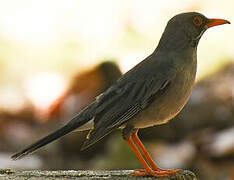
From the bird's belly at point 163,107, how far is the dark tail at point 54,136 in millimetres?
422

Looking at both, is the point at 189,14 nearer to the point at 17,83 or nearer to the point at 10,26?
the point at 17,83

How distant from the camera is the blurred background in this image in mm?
9906

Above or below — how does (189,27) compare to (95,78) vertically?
above

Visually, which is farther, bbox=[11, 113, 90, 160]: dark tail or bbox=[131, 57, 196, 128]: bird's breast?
bbox=[131, 57, 196, 128]: bird's breast

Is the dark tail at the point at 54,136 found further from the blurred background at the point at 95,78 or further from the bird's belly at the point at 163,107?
the blurred background at the point at 95,78

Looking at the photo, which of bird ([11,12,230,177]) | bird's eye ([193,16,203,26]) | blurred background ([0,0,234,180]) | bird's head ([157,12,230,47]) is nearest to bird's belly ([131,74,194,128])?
bird ([11,12,230,177])

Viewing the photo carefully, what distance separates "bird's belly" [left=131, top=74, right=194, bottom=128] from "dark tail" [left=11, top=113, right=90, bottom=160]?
1.38 feet

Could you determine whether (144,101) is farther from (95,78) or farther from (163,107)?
(95,78)

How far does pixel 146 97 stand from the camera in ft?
20.4

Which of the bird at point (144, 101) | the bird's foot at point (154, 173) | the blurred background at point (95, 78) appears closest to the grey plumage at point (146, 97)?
the bird at point (144, 101)

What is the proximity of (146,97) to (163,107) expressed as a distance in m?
0.16

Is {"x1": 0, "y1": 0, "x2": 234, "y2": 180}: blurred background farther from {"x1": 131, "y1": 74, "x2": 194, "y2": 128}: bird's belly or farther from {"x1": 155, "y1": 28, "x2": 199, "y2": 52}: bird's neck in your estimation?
{"x1": 131, "y1": 74, "x2": 194, "y2": 128}: bird's belly

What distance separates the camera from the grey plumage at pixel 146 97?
6.11 metres

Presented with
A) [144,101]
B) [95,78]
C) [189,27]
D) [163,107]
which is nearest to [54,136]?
[144,101]
